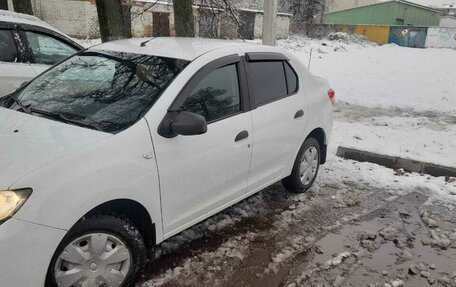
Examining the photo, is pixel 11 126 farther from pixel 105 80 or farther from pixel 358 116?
pixel 358 116

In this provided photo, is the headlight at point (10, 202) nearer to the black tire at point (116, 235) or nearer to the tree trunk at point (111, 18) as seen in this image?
the black tire at point (116, 235)

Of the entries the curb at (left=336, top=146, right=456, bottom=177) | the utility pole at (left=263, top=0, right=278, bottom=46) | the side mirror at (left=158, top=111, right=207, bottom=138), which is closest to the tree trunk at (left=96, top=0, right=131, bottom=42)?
the utility pole at (left=263, top=0, right=278, bottom=46)

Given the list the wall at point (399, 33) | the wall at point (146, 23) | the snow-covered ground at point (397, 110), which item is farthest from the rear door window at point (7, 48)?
the wall at point (399, 33)

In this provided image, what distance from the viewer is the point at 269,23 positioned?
7.45m

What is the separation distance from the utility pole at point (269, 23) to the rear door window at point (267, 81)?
10.1ft

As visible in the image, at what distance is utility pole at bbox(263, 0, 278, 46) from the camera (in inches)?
291

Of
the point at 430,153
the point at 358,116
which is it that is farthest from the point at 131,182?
the point at 358,116

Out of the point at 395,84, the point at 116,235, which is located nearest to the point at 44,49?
the point at 116,235

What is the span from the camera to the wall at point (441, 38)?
35.2 m

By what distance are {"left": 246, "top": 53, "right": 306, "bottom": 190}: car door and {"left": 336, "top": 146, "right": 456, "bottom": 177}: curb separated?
201 cm

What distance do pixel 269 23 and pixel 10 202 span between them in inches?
235

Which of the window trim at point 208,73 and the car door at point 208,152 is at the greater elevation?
the window trim at point 208,73

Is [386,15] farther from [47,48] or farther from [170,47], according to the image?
[170,47]

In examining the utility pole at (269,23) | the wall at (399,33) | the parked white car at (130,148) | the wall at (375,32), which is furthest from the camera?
the wall at (375,32)
